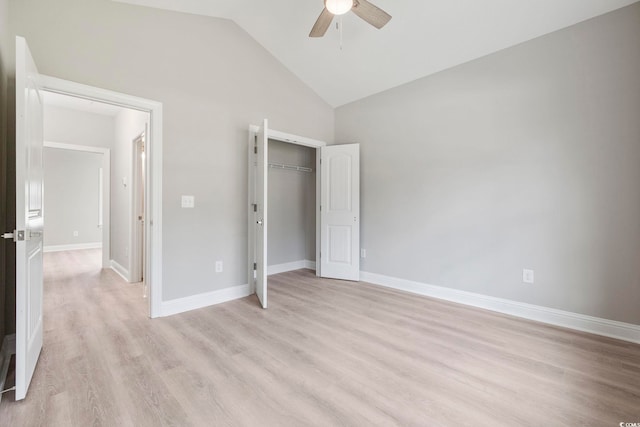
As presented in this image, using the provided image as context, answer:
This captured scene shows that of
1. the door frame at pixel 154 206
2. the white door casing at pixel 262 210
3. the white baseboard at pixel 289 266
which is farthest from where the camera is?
the white baseboard at pixel 289 266

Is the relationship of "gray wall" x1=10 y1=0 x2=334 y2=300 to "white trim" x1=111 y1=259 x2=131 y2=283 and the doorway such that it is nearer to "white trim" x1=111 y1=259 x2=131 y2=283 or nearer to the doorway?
the doorway

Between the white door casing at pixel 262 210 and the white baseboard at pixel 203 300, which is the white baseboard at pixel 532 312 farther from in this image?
the white baseboard at pixel 203 300

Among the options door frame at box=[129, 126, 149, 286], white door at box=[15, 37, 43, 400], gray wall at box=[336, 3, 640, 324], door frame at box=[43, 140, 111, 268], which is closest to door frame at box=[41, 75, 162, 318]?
white door at box=[15, 37, 43, 400]

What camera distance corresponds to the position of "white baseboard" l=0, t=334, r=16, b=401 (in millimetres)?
1877

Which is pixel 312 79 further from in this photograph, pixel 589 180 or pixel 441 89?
pixel 589 180

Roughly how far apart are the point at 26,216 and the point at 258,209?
194 centimetres

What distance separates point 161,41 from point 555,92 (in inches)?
152

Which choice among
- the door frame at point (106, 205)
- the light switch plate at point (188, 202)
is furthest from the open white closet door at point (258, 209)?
the door frame at point (106, 205)

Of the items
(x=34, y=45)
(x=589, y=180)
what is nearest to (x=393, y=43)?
(x=589, y=180)

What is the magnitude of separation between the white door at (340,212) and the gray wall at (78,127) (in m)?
3.98

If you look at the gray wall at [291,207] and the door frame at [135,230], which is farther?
the gray wall at [291,207]

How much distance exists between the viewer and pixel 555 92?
2717 millimetres

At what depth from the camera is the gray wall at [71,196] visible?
269 inches

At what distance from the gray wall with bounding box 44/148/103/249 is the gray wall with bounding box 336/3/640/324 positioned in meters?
7.62
